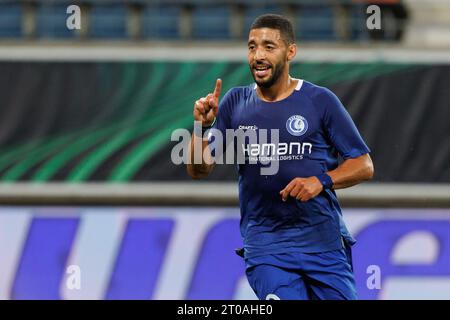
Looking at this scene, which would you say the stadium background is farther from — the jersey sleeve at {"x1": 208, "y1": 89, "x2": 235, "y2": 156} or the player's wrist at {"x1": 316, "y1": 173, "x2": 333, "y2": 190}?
the player's wrist at {"x1": 316, "y1": 173, "x2": 333, "y2": 190}

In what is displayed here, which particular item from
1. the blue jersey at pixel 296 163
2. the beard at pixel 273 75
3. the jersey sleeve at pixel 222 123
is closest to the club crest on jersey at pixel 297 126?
the blue jersey at pixel 296 163

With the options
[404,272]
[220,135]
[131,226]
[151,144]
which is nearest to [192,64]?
[151,144]

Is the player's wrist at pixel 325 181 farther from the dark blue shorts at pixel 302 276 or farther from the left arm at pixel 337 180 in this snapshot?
the dark blue shorts at pixel 302 276

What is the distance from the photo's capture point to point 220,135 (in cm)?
648

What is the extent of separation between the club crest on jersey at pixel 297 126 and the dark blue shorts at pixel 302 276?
0.75m

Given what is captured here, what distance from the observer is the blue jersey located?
20.8ft

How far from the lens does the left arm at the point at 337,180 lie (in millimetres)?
6020

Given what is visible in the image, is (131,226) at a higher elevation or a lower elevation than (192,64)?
lower

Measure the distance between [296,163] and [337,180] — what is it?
287 mm

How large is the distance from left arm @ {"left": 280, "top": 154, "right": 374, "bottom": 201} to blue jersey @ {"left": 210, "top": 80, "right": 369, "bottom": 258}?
0.06m

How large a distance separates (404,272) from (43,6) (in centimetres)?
576

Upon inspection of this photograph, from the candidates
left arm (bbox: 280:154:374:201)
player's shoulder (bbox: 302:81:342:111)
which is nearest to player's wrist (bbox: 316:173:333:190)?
left arm (bbox: 280:154:374:201)
